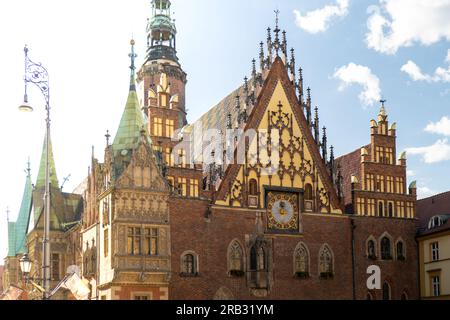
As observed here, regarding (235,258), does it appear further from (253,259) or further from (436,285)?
(436,285)

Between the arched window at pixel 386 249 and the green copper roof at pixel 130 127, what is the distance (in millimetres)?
18979

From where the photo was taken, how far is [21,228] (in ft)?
216

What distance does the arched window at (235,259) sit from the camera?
45.0m

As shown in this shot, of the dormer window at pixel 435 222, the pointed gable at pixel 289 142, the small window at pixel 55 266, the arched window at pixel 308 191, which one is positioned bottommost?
the small window at pixel 55 266

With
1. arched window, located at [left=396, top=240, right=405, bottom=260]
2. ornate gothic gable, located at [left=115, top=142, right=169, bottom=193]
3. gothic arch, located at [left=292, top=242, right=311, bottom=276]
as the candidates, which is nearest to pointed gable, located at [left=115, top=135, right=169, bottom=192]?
ornate gothic gable, located at [left=115, top=142, right=169, bottom=193]

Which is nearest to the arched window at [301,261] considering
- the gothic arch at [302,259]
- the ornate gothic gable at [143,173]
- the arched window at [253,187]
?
the gothic arch at [302,259]

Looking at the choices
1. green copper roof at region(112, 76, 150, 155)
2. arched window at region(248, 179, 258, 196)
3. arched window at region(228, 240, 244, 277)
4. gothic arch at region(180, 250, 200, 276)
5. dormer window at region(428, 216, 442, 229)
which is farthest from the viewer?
dormer window at region(428, 216, 442, 229)

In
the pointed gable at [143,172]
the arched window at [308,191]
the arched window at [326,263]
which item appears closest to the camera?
the pointed gable at [143,172]

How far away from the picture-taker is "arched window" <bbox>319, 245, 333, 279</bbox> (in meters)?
48.0

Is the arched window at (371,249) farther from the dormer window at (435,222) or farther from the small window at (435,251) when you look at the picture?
the dormer window at (435,222)

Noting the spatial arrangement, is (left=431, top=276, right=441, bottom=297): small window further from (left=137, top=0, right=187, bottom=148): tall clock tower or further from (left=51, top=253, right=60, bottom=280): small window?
(left=51, top=253, right=60, bottom=280): small window

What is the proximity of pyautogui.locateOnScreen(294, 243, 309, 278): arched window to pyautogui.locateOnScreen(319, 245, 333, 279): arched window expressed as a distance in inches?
42.9

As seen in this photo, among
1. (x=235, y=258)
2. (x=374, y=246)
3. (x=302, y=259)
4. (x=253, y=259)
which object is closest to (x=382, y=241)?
(x=374, y=246)
